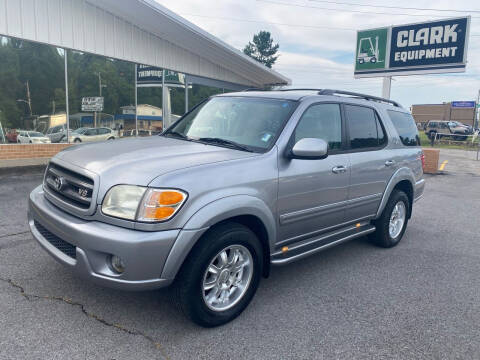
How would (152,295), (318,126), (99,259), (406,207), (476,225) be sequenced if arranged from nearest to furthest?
(99,259)
(152,295)
(318,126)
(406,207)
(476,225)

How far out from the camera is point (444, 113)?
70750 mm

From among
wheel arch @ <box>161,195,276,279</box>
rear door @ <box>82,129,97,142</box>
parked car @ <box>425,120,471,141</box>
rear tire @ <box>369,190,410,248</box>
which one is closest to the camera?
wheel arch @ <box>161,195,276,279</box>

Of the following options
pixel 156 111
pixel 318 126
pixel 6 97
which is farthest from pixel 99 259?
pixel 156 111

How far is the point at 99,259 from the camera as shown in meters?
2.61

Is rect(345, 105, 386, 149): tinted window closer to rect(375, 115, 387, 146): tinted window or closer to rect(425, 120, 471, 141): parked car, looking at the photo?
rect(375, 115, 387, 146): tinted window

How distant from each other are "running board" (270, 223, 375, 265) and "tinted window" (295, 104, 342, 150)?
3.10 ft

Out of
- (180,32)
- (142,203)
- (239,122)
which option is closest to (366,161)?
(239,122)

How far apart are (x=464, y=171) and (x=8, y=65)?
14977mm

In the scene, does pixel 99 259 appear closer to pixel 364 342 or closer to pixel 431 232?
pixel 364 342

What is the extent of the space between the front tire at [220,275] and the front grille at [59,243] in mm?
805

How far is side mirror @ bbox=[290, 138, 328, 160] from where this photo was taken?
10.7 ft

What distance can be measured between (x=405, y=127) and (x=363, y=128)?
49.8 inches

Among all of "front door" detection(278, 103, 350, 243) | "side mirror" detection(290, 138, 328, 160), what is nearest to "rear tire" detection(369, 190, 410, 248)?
"front door" detection(278, 103, 350, 243)

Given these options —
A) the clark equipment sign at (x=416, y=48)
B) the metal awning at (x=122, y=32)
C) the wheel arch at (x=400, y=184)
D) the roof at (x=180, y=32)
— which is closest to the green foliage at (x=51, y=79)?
the metal awning at (x=122, y=32)
